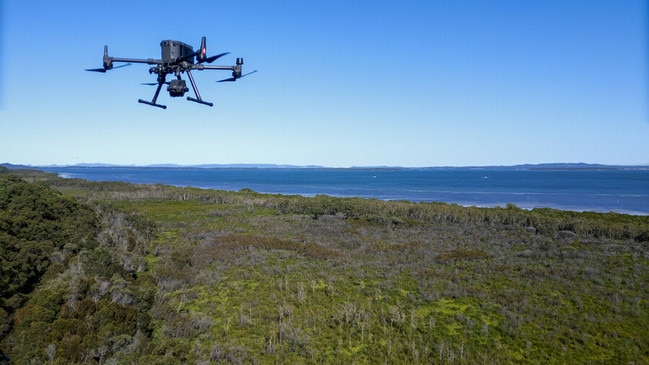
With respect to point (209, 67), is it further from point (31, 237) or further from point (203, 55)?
point (31, 237)

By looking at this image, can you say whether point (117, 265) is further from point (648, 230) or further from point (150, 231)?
point (648, 230)

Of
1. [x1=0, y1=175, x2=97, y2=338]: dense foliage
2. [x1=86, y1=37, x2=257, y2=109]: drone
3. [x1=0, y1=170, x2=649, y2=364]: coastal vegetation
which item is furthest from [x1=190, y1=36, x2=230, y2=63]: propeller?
[x1=0, y1=175, x2=97, y2=338]: dense foliage

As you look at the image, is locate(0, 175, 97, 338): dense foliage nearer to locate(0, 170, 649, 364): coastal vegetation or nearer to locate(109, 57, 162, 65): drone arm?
locate(0, 170, 649, 364): coastal vegetation

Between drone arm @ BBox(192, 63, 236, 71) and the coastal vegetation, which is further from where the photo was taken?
the coastal vegetation

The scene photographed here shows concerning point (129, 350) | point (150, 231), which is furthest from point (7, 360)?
point (150, 231)

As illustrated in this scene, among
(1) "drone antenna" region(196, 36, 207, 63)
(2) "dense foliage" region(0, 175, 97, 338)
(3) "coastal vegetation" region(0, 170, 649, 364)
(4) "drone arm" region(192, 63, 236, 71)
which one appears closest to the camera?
(1) "drone antenna" region(196, 36, 207, 63)

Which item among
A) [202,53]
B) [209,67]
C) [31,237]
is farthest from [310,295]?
[31,237]

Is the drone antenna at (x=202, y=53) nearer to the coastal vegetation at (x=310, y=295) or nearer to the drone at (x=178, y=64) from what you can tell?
the drone at (x=178, y=64)

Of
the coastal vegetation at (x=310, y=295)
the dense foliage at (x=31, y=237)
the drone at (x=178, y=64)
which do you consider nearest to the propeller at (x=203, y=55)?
the drone at (x=178, y=64)
